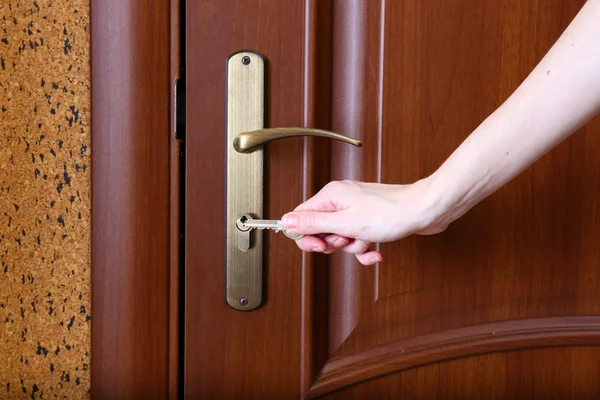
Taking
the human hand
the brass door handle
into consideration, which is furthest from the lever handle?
the human hand

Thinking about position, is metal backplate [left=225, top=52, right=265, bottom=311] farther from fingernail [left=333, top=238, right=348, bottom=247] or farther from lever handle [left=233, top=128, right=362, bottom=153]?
fingernail [left=333, top=238, right=348, bottom=247]

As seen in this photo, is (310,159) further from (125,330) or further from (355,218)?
(125,330)

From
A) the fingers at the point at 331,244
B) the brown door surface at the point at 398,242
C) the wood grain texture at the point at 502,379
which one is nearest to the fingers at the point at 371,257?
the fingers at the point at 331,244

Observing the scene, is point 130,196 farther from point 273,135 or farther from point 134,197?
point 273,135

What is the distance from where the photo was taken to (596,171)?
2.53ft

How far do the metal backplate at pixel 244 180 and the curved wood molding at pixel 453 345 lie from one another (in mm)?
149

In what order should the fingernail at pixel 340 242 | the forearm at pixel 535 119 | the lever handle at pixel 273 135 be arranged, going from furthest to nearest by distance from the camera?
1. the lever handle at pixel 273 135
2. the fingernail at pixel 340 242
3. the forearm at pixel 535 119

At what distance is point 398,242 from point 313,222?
0.79 feet

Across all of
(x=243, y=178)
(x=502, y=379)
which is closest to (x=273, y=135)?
(x=243, y=178)

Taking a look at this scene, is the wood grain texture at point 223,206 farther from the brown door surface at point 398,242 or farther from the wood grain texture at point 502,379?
the wood grain texture at point 502,379

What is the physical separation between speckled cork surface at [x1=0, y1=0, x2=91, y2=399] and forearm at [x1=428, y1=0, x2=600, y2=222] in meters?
0.43

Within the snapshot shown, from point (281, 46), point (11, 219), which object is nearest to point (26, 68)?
point (11, 219)

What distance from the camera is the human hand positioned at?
0.54 m

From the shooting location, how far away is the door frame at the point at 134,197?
67cm
